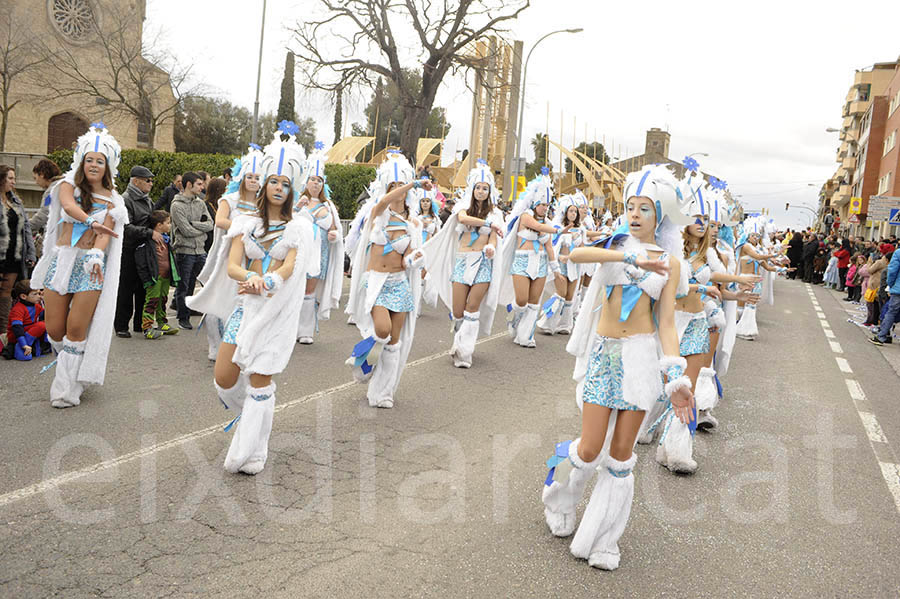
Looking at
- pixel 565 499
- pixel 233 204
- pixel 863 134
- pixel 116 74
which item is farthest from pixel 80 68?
pixel 863 134

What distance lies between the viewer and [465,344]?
28.7ft

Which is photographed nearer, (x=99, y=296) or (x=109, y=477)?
(x=109, y=477)

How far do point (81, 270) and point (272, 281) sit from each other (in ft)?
7.76

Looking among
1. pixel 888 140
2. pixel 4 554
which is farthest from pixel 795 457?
pixel 888 140

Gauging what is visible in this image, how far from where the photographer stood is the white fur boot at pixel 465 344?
8.75 m

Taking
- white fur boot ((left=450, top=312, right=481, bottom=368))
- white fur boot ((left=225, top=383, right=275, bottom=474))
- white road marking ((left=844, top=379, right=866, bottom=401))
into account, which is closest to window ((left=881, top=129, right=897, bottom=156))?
white road marking ((left=844, top=379, right=866, bottom=401))

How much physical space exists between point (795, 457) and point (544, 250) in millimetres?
4729

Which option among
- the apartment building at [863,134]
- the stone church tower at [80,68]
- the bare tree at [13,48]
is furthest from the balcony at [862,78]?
the bare tree at [13,48]

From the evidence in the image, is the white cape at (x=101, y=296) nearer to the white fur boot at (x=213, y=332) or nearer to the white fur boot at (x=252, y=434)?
the white fur boot at (x=213, y=332)

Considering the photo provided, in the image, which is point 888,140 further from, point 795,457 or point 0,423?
point 0,423

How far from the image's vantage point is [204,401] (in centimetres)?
650

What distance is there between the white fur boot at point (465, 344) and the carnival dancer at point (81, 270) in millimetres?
3690

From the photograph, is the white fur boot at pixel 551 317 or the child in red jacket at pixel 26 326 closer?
the child in red jacket at pixel 26 326

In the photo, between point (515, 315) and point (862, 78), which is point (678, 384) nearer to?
point (515, 315)
